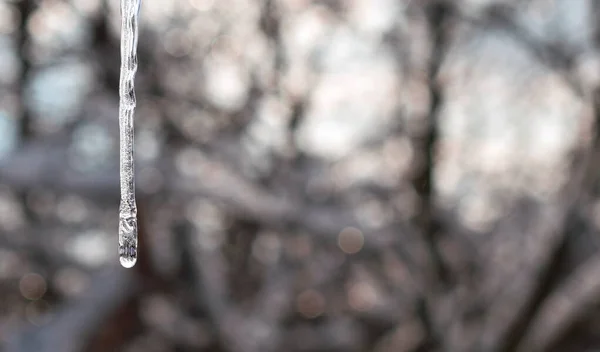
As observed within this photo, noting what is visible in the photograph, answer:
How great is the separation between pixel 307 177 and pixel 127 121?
91.0 inches

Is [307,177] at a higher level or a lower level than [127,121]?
lower

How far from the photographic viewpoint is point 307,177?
3.04m

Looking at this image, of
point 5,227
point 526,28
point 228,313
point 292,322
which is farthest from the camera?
point 292,322

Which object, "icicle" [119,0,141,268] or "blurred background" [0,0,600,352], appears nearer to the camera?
"icicle" [119,0,141,268]

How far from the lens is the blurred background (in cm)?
218

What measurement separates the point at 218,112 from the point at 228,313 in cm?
114

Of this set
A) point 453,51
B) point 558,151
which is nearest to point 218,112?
point 453,51

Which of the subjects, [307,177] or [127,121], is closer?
[127,121]

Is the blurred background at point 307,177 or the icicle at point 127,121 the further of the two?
the blurred background at point 307,177

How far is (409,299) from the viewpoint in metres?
2.76

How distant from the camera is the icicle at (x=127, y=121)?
71 cm

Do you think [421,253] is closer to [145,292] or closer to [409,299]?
[409,299]

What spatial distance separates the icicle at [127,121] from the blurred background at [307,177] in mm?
1446

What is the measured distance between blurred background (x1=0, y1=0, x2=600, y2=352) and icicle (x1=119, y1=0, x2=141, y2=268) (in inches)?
56.9
